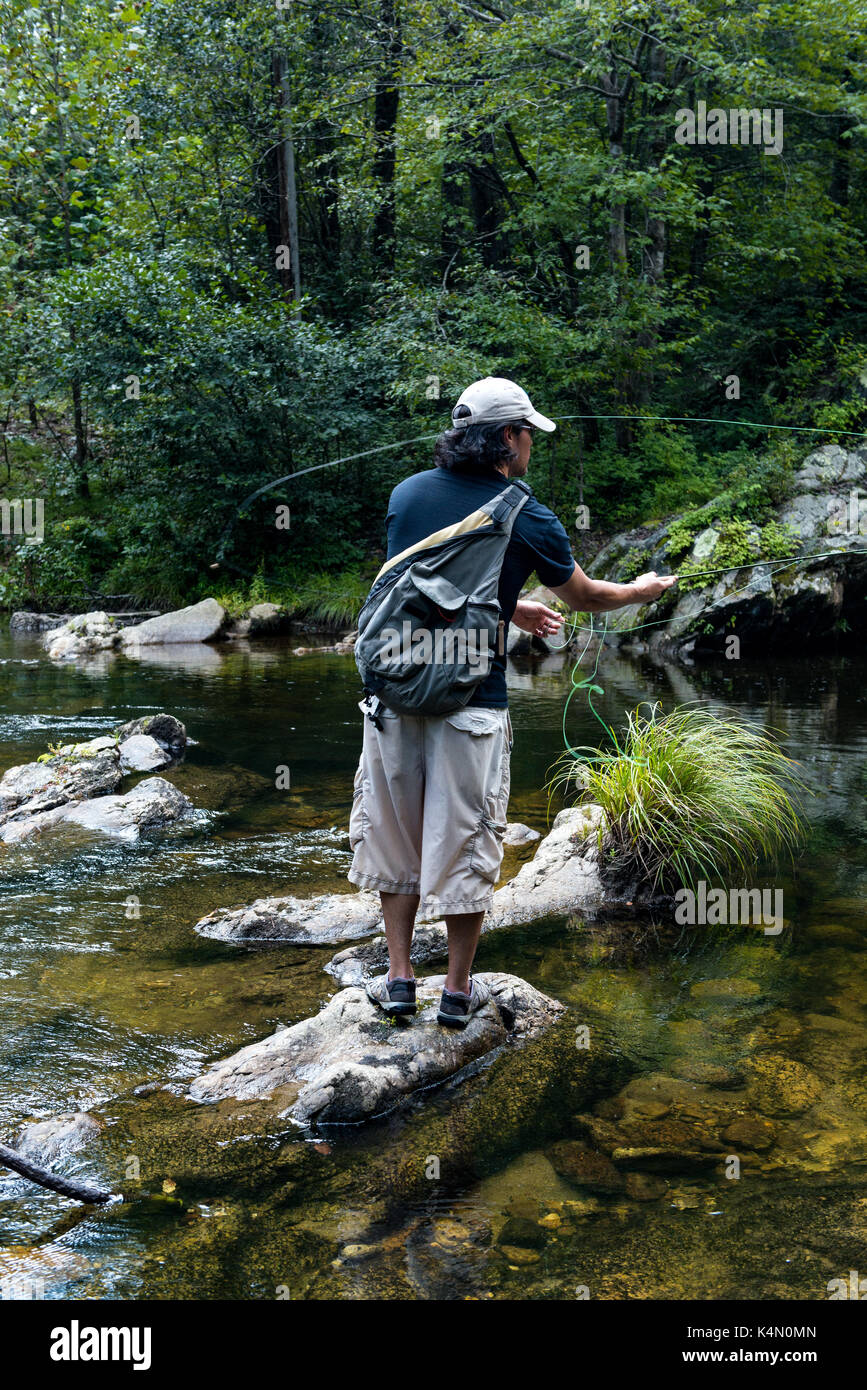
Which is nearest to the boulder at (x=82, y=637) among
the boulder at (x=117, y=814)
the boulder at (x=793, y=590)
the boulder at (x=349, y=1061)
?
the boulder at (x=793, y=590)

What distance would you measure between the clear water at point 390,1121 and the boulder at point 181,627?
8259 mm

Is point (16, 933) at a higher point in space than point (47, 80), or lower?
lower

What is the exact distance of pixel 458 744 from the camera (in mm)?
2889

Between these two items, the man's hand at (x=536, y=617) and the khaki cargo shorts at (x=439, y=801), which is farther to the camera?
the man's hand at (x=536, y=617)

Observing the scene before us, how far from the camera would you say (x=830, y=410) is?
14211mm

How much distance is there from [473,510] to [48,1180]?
197 centimetres

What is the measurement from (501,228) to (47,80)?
20.0ft

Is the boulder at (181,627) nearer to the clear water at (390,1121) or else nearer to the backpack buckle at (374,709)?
the clear water at (390,1121)

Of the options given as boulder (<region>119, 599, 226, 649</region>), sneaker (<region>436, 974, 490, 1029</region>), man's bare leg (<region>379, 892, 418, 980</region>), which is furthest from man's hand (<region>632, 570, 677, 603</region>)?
boulder (<region>119, 599, 226, 649</region>)

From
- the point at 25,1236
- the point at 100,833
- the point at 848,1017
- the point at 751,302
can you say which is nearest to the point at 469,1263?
the point at 25,1236

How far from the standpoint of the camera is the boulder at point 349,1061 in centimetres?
295

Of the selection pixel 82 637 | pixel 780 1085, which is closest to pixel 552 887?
pixel 780 1085
